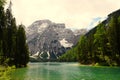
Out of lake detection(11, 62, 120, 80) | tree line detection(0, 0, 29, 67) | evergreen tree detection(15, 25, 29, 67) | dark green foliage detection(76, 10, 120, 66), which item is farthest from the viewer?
evergreen tree detection(15, 25, 29, 67)

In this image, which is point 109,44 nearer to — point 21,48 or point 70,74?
point 21,48

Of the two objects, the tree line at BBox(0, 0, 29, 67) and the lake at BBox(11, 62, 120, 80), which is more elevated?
the tree line at BBox(0, 0, 29, 67)

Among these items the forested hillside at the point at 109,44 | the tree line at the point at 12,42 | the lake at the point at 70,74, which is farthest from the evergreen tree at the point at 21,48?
the forested hillside at the point at 109,44

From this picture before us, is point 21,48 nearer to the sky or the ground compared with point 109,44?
nearer to the sky

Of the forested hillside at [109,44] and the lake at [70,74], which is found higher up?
the forested hillside at [109,44]

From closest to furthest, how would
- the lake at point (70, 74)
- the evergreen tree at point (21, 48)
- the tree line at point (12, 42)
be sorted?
the lake at point (70, 74) → the tree line at point (12, 42) → the evergreen tree at point (21, 48)

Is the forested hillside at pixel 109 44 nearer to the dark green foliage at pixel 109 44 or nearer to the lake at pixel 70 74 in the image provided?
the dark green foliage at pixel 109 44

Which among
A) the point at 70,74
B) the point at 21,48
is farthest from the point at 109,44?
the point at 70,74

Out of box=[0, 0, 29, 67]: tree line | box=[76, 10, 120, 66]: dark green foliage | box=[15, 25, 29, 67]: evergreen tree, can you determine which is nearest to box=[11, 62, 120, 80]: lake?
box=[0, 0, 29, 67]: tree line

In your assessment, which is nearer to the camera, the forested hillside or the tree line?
the tree line

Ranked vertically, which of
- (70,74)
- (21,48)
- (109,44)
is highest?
(21,48)

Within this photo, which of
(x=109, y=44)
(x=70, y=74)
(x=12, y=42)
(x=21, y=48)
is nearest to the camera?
(x=70, y=74)

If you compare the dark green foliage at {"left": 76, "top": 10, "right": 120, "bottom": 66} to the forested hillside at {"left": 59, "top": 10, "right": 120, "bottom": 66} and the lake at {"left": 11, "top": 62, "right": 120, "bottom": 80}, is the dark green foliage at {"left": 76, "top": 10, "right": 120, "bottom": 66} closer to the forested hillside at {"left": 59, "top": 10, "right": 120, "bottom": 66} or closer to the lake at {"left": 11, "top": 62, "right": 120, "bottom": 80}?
the forested hillside at {"left": 59, "top": 10, "right": 120, "bottom": 66}

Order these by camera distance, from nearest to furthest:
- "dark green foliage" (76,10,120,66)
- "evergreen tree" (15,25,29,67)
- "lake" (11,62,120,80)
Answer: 1. "lake" (11,62,120,80)
2. "dark green foliage" (76,10,120,66)
3. "evergreen tree" (15,25,29,67)
